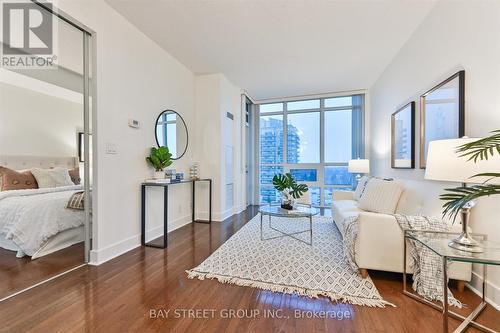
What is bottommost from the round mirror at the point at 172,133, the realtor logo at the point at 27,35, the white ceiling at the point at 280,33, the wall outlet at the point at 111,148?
the wall outlet at the point at 111,148

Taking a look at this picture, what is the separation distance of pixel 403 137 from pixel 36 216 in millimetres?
4402

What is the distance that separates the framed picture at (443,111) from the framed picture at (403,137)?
226 mm

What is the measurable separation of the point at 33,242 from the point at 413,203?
4.09m

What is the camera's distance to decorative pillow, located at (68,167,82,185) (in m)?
2.16

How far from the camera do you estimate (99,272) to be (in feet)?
6.84

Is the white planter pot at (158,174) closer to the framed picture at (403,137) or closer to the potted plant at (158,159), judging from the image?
the potted plant at (158,159)

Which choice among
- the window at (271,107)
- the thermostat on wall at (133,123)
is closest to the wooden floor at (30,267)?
the thermostat on wall at (133,123)

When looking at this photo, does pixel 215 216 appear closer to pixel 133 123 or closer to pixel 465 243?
pixel 133 123

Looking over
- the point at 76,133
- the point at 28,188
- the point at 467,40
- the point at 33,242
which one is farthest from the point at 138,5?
the point at 467,40

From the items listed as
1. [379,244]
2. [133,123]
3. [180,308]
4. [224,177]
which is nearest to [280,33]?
[133,123]

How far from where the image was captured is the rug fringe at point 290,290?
1633mm

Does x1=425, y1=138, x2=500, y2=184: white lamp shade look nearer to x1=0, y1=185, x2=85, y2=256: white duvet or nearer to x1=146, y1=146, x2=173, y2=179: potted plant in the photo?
x1=146, y1=146, x2=173, y2=179: potted plant

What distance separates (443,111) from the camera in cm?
218

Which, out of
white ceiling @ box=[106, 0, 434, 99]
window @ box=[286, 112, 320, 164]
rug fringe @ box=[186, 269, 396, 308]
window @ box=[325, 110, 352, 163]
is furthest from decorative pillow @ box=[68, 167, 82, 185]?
window @ box=[325, 110, 352, 163]
